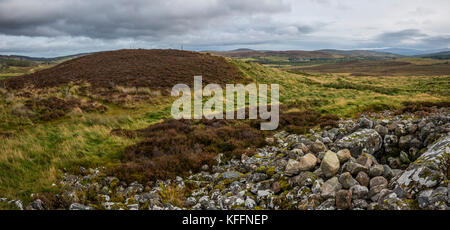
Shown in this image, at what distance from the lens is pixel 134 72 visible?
3494 centimetres

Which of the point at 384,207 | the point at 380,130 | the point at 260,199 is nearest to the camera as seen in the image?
the point at 384,207

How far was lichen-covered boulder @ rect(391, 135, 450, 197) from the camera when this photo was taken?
453cm

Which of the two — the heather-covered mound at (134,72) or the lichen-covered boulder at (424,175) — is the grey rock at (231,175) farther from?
the heather-covered mound at (134,72)

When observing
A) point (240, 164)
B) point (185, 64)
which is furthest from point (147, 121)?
point (185, 64)

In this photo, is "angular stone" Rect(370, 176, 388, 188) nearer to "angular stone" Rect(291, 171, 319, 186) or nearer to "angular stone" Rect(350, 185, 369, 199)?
"angular stone" Rect(350, 185, 369, 199)

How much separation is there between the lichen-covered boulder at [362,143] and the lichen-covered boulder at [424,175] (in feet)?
7.66

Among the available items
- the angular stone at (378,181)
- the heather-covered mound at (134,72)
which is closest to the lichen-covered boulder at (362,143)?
the angular stone at (378,181)

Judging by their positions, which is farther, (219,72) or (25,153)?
(219,72)

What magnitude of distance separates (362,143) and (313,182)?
320cm

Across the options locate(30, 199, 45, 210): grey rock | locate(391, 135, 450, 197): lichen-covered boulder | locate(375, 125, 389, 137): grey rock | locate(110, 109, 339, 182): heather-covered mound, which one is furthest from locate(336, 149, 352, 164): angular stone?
locate(30, 199, 45, 210): grey rock

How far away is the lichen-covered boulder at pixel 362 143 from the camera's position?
7684mm
